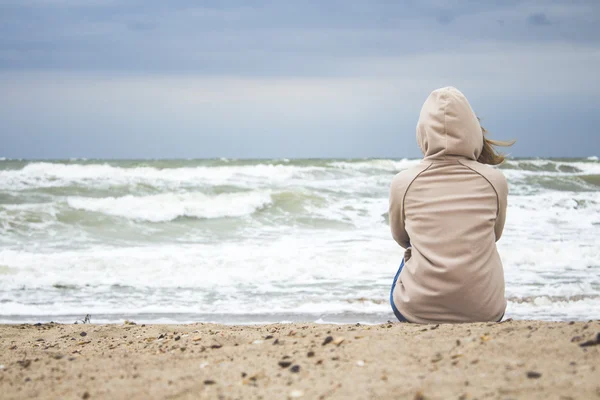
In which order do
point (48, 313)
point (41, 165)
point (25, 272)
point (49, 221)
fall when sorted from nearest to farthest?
point (48, 313)
point (25, 272)
point (49, 221)
point (41, 165)

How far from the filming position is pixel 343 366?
2584 mm

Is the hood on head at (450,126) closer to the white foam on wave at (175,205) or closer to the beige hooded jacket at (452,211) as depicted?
the beige hooded jacket at (452,211)

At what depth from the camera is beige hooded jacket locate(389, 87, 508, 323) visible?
2879mm

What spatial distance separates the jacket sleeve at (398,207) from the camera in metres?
2.99

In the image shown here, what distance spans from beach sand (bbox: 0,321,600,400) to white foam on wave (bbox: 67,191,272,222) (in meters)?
10.1

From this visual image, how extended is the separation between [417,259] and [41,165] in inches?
1143

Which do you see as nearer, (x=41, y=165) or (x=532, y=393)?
(x=532, y=393)

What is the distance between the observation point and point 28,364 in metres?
3.00

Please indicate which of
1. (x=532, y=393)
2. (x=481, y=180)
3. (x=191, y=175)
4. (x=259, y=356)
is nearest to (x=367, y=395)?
(x=532, y=393)

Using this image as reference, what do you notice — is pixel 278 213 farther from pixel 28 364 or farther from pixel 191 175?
pixel 191 175

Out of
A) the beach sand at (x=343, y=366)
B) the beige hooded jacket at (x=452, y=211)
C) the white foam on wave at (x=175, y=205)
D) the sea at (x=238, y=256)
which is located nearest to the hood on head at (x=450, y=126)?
the beige hooded jacket at (x=452, y=211)

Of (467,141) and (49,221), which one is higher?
(467,141)

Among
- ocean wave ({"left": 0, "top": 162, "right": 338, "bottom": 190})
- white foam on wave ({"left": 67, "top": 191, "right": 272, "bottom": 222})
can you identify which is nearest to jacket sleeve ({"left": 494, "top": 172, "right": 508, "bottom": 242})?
white foam on wave ({"left": 67, "top": 191, "right": 272, "bottom": 222})

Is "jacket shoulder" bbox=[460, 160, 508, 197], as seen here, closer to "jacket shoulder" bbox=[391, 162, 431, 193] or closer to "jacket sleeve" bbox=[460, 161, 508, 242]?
"jacket sleeve" bbox=[460, 161, 508, 242]
